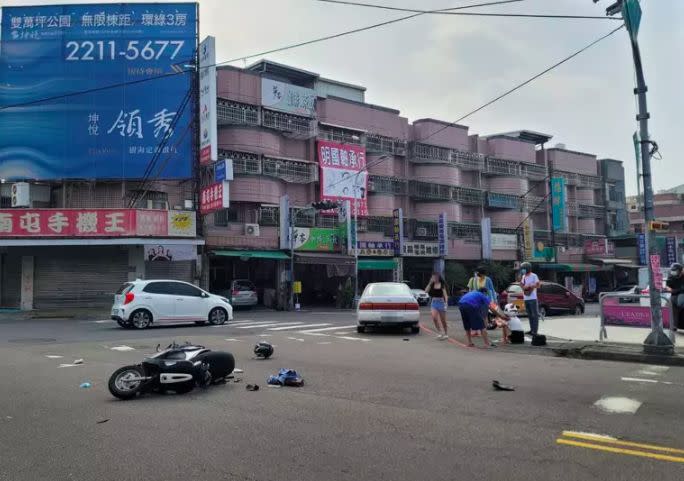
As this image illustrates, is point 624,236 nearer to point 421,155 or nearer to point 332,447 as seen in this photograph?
point 421,155

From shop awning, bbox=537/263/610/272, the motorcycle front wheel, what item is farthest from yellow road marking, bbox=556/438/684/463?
shop awning, bbox=537/263/610/272

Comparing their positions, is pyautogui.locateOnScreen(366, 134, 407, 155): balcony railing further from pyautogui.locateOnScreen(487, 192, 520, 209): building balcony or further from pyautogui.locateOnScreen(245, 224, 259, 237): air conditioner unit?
pyautogui.locateOnScreen(245, 224, 259, 237): air conditioner unit

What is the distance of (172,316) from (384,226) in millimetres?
23750

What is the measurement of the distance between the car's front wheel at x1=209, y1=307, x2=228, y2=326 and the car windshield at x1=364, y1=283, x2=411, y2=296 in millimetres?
6492

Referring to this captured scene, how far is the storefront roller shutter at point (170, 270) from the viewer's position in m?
29.0

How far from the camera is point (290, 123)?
116 ft

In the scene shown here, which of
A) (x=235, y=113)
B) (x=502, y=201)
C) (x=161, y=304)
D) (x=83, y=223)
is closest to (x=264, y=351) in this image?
(x=161, y=304)

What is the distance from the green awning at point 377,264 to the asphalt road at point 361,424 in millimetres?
27473

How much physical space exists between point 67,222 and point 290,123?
14970 millimetres

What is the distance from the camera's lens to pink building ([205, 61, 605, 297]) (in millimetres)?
32938

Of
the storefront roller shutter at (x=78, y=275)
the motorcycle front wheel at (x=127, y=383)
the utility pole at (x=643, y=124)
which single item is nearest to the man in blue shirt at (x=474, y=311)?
the utility pole at (x=643, y=124)

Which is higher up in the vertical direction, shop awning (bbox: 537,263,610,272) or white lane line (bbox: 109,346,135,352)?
shop awning (bbox: 537,263,610,272)

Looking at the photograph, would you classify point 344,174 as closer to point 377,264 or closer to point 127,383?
point 377,264

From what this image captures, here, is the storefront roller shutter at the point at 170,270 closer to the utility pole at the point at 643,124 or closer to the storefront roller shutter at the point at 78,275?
the storefront roller shutter at the point at 78,275
